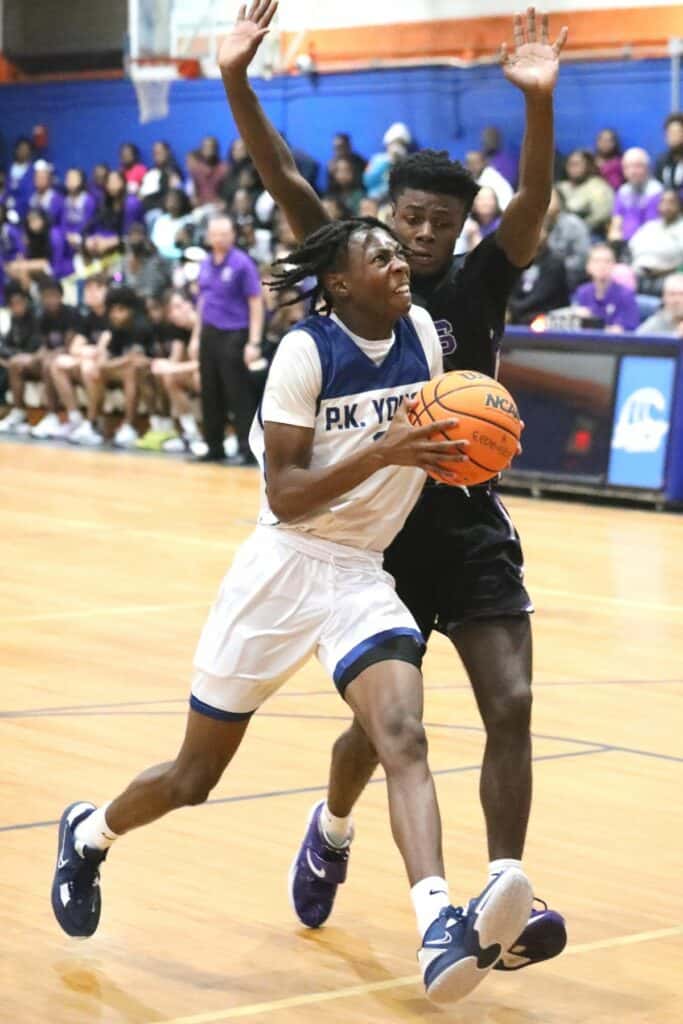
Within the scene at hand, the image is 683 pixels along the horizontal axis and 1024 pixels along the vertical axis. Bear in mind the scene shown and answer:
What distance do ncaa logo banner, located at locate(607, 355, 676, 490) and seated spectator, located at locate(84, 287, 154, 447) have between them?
6.80 m

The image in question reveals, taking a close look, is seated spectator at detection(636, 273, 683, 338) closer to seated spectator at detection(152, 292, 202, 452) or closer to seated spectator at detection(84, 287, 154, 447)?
seated spectator at detection(152, 292, 202, 452)

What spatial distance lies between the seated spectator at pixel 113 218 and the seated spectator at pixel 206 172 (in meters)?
0.86

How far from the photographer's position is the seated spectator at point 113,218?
23.6 metres

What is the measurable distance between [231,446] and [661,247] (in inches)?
183

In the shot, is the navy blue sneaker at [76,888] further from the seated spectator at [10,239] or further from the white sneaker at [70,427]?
the seated spectator at [10,239]

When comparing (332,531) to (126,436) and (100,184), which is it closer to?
(126,436)

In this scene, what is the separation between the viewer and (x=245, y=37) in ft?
16.7

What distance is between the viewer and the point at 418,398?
14.1 ft

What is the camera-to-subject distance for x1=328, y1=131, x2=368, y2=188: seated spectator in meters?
21.3

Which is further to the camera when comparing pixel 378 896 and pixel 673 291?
pixel 673 291

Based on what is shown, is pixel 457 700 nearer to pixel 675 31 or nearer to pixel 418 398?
pixel 418 398

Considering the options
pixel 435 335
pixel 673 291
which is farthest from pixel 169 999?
pixel 673 291

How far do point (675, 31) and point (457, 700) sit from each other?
14785mm

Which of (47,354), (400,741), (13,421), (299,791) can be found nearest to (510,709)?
(400,741)
